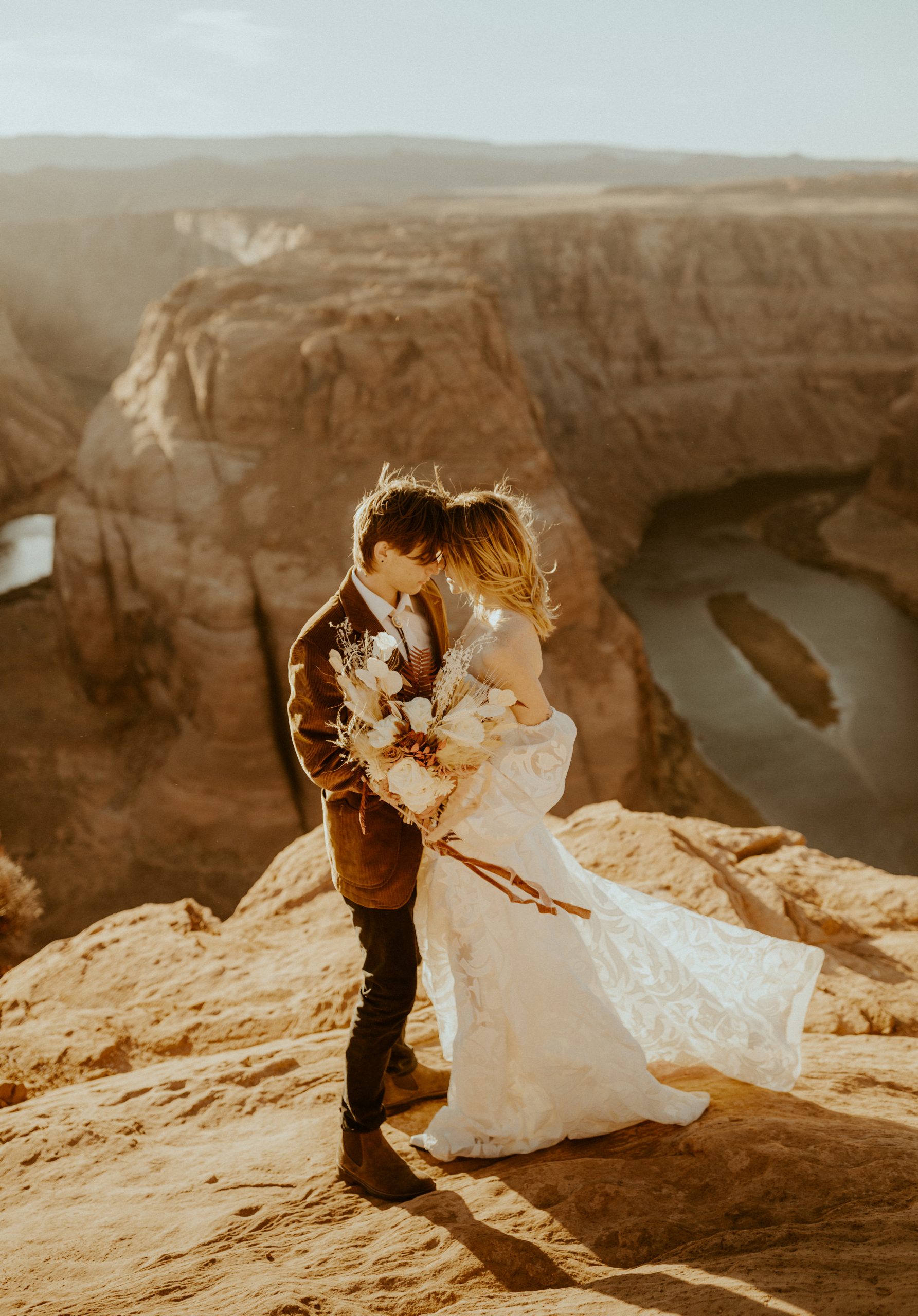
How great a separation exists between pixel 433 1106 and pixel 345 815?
1.29 meters

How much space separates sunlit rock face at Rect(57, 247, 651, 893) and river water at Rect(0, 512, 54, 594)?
7.04m

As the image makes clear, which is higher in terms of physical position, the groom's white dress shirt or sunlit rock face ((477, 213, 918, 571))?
sunlit rock face ((477, 213, 918, 571))

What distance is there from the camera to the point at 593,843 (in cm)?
559

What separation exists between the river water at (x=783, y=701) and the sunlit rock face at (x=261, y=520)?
→ 132 inches

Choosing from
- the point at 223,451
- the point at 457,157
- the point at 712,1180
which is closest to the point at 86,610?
the point at 223,451

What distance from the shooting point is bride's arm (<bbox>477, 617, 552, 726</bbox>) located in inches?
114

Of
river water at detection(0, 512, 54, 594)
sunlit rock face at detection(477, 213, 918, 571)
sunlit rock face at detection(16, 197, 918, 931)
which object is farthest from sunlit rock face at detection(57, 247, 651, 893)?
sunlit rock face at detection(477, 213, 918, 571)

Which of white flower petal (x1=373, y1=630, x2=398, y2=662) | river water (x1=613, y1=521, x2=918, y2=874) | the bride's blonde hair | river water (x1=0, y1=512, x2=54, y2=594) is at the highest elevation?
the bride's blonde hair

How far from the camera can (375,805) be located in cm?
295

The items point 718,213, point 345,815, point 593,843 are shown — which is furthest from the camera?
point 718,213

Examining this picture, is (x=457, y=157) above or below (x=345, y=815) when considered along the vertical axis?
above

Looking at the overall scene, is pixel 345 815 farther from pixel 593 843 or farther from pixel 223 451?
pixel 223 451

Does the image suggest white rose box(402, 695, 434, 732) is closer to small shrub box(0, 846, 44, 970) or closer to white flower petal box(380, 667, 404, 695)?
white flower petal box(380, 667, 404, 695)

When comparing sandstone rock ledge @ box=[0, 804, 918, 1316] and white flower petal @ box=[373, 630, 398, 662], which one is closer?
sandstone rock ledge @ box=[0, 804, 918, 1316]
